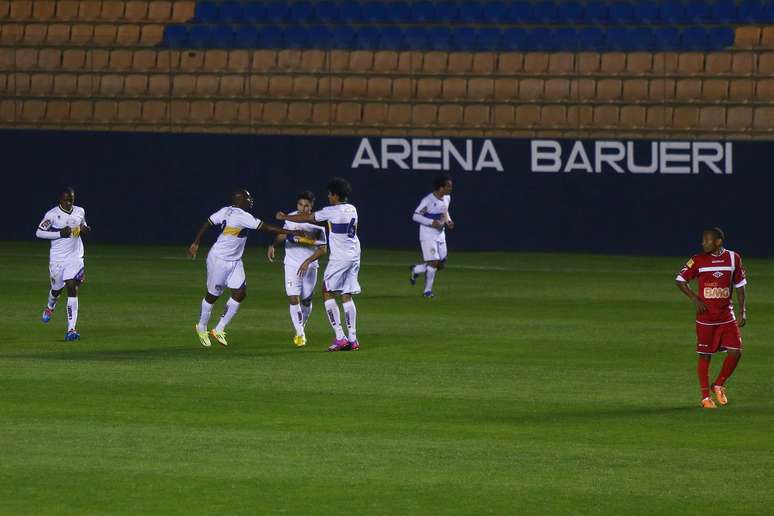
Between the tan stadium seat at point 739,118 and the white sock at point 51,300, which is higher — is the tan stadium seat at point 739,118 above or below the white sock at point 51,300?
above

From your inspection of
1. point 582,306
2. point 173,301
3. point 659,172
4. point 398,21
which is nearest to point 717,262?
point 582,306

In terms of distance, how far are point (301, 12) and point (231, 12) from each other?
184 cm

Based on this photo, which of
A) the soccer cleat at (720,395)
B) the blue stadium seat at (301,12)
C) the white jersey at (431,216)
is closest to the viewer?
the soccer cleat at (720,395)

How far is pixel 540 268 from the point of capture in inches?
1156

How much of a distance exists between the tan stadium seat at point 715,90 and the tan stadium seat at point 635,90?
1.21 metres

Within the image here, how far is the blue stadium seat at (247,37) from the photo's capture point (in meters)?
35.5

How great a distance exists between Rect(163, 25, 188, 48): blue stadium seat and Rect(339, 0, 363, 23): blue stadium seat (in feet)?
12.4

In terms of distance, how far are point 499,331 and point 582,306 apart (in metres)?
3.33

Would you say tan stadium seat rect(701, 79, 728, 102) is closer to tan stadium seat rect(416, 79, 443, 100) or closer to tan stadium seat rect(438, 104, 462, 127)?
tan stadium seat rect(438, 104, 462, 127)

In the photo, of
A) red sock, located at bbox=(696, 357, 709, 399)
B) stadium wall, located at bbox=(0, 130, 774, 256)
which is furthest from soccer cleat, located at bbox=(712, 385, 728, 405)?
stadium wall, located at bbox=(0, 130, 774, 256)

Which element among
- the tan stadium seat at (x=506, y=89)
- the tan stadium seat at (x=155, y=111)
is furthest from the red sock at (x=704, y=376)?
the tan stadium seat at (x=155, y=111)

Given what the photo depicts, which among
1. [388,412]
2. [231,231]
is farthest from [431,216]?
[388,412]

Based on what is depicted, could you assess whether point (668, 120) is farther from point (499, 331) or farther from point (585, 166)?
point (499, 331)

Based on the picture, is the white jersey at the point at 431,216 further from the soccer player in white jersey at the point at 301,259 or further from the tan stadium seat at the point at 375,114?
the tan stadium seat at the point at 375,114
